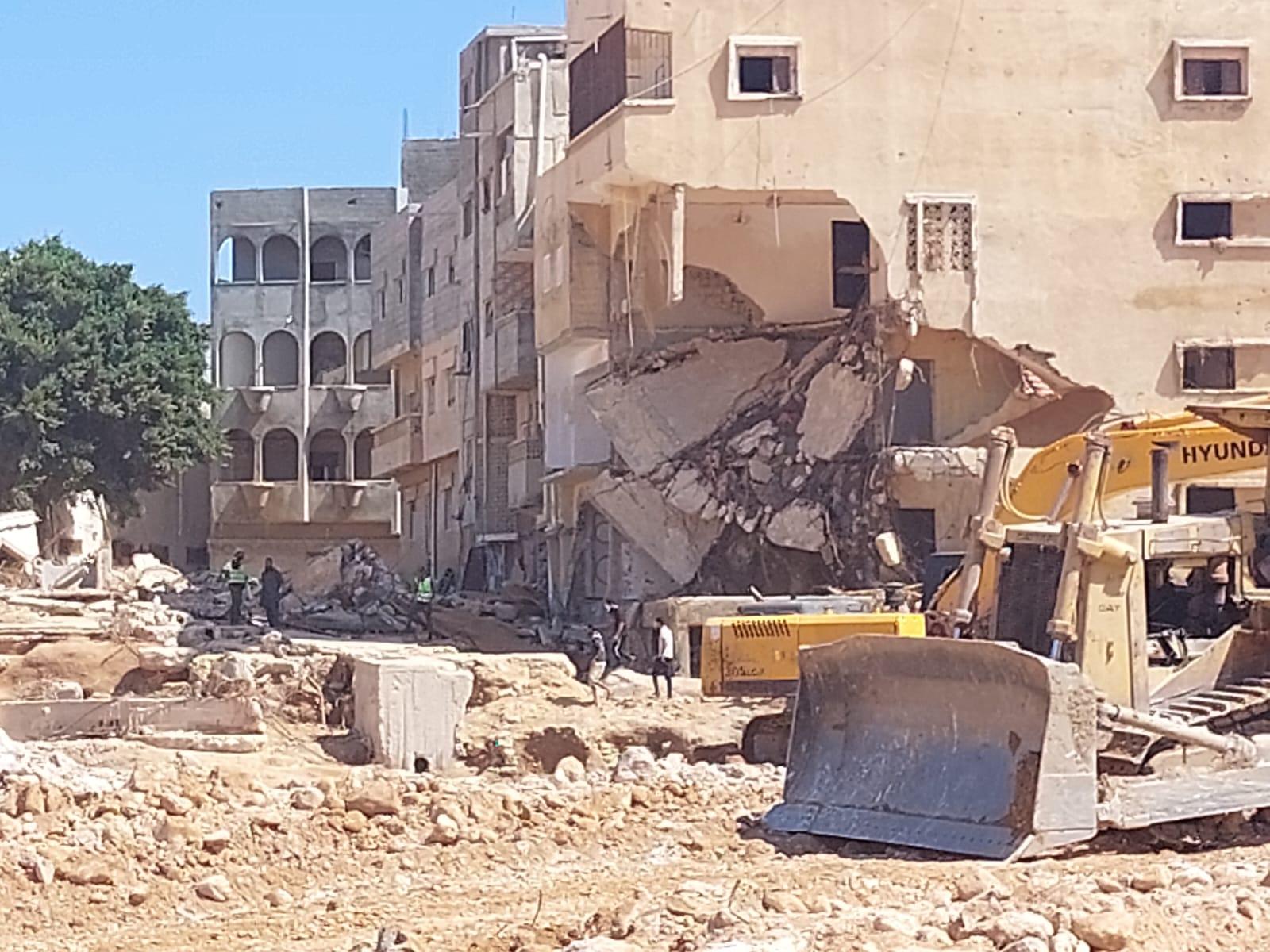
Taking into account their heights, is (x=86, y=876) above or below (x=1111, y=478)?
below

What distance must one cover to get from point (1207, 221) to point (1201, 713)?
1875 centimetres

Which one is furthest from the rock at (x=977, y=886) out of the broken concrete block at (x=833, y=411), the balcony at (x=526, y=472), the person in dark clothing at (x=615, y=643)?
the balcony at (x=526, y=472)

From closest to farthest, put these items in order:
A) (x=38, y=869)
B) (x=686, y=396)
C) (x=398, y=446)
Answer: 1. (x=38, y=869)
2. (x=686, y=396)
3. (x=398, y=446)

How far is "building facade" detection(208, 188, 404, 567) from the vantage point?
6328 cm

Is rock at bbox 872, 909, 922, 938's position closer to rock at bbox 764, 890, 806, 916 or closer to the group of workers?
rock at bbox 764, 890, 806, 916

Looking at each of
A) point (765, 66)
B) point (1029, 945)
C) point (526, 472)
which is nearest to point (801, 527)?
point (765, 66)

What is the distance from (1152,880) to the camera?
11.1 metres

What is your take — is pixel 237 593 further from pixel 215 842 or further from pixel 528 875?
pixel 528 875

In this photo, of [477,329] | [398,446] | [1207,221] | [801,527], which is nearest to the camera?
[1207,221]

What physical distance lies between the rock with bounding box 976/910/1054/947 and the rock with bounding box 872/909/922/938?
1.00 ft

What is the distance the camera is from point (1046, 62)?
3170 centimetres

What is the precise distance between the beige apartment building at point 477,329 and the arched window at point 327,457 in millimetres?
6847

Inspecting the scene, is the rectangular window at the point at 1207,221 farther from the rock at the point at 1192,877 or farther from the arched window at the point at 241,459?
the arched window at the point at 241,459

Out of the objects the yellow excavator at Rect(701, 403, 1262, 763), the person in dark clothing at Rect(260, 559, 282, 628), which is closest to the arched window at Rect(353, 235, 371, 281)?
the person in dark clothing at Rect(260, 559, 282, 628)
